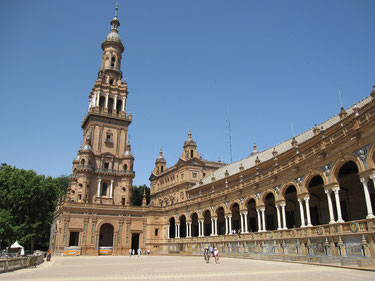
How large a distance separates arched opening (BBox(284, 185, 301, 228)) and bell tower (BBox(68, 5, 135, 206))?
34.0 m

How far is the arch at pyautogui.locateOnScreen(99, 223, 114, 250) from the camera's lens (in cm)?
5878

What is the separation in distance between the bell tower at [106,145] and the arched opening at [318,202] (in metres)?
38.3

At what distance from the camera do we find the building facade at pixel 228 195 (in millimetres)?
22328

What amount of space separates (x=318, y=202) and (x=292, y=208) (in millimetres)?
4985

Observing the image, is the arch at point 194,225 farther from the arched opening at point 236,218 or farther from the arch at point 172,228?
the arched opening at point 236,218

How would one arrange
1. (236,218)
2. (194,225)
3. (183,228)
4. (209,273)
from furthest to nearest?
1. (183,228)
2. (194,225)
3. (236,218)
4. (209,273)

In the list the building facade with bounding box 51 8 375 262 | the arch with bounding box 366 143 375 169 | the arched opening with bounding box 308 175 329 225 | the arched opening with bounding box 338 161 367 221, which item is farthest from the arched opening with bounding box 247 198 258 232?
the arch with bounding box 366 143 375 169

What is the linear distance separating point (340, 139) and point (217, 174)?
4289 cm

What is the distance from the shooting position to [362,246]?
19.4 meters

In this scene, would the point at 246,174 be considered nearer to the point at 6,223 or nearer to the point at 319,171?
the point at 319,171

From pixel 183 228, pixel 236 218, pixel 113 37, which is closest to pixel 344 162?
pixel 236 218

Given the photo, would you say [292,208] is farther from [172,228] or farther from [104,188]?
[104,188]

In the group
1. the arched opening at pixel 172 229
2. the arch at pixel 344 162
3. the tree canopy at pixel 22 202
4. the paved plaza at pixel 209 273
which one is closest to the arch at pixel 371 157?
the arch at pixel 344 162

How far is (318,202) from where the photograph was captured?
31297mm
